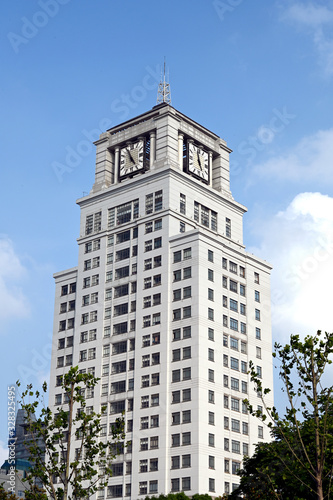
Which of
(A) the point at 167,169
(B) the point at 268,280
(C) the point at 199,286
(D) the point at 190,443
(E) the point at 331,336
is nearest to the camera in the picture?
(E) the point at 331,336

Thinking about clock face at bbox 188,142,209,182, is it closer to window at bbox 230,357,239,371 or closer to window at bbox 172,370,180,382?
window at bbox 230,357,239,371

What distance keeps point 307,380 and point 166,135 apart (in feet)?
265

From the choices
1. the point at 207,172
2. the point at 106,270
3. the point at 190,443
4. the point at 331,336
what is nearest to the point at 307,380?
the point at 331,336

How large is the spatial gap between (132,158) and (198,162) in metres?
10.3

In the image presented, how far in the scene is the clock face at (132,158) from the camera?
372 feet

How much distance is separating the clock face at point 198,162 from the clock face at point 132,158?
7431 mm

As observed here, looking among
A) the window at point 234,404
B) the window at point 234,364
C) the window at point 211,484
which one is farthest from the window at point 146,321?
the window at point 211,484

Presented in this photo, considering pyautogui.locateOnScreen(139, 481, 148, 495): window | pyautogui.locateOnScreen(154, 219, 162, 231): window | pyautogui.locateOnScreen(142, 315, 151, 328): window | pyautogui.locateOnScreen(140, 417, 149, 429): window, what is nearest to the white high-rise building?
pyautogui.locateOnScreen(139, 481, 148, 495): window

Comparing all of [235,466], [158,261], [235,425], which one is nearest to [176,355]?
[235,425]

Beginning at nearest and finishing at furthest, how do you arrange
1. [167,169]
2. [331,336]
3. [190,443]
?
[331,336], [190,443], [167,169]

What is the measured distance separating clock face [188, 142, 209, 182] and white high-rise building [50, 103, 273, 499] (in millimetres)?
257

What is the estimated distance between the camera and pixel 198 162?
115312 millimetres

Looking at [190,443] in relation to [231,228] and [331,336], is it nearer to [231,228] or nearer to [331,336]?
[231,228]

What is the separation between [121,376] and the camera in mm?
101500
